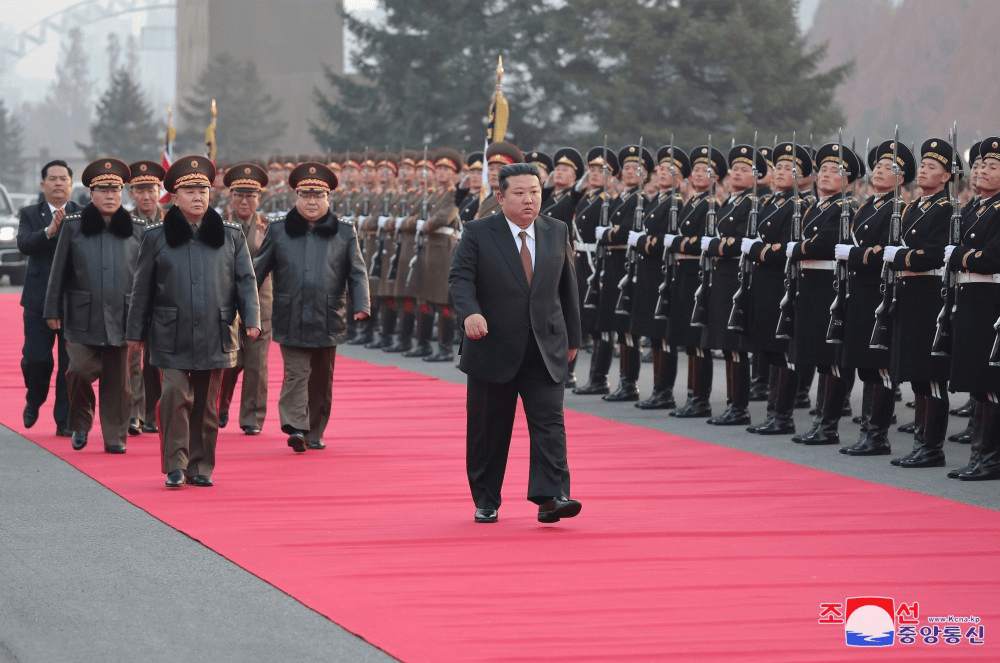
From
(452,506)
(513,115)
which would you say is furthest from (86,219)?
(513,115)

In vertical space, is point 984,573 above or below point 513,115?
below

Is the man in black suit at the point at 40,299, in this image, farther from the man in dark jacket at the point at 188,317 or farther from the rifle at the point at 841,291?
the rifle at the point at 841,291

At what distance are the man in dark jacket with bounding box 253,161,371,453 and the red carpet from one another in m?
0.37

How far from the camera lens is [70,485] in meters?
9.21

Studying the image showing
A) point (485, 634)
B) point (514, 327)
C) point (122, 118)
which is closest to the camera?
point (485, 634)

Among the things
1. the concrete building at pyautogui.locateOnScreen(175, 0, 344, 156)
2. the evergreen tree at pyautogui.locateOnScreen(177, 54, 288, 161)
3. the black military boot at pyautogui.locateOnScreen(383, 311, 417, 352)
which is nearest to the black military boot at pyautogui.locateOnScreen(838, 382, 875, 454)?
the black military boot at pyautogui.locateOnScreen(383, 311, 417, 352)

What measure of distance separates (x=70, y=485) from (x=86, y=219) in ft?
6.66

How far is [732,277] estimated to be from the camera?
12.1 meters

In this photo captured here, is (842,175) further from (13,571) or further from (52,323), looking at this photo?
(13,571)

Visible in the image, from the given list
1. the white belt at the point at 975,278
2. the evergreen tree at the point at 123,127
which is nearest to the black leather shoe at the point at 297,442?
the white belt at the point at 975,278

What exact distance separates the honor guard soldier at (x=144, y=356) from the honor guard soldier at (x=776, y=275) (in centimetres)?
401

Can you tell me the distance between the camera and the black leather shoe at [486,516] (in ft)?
26.3

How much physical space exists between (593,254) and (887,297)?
14.4ft

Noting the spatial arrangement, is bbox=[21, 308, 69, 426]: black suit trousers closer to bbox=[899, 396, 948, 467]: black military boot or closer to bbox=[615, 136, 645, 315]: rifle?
bbox=[615, 136, 645, 315]: rifle
